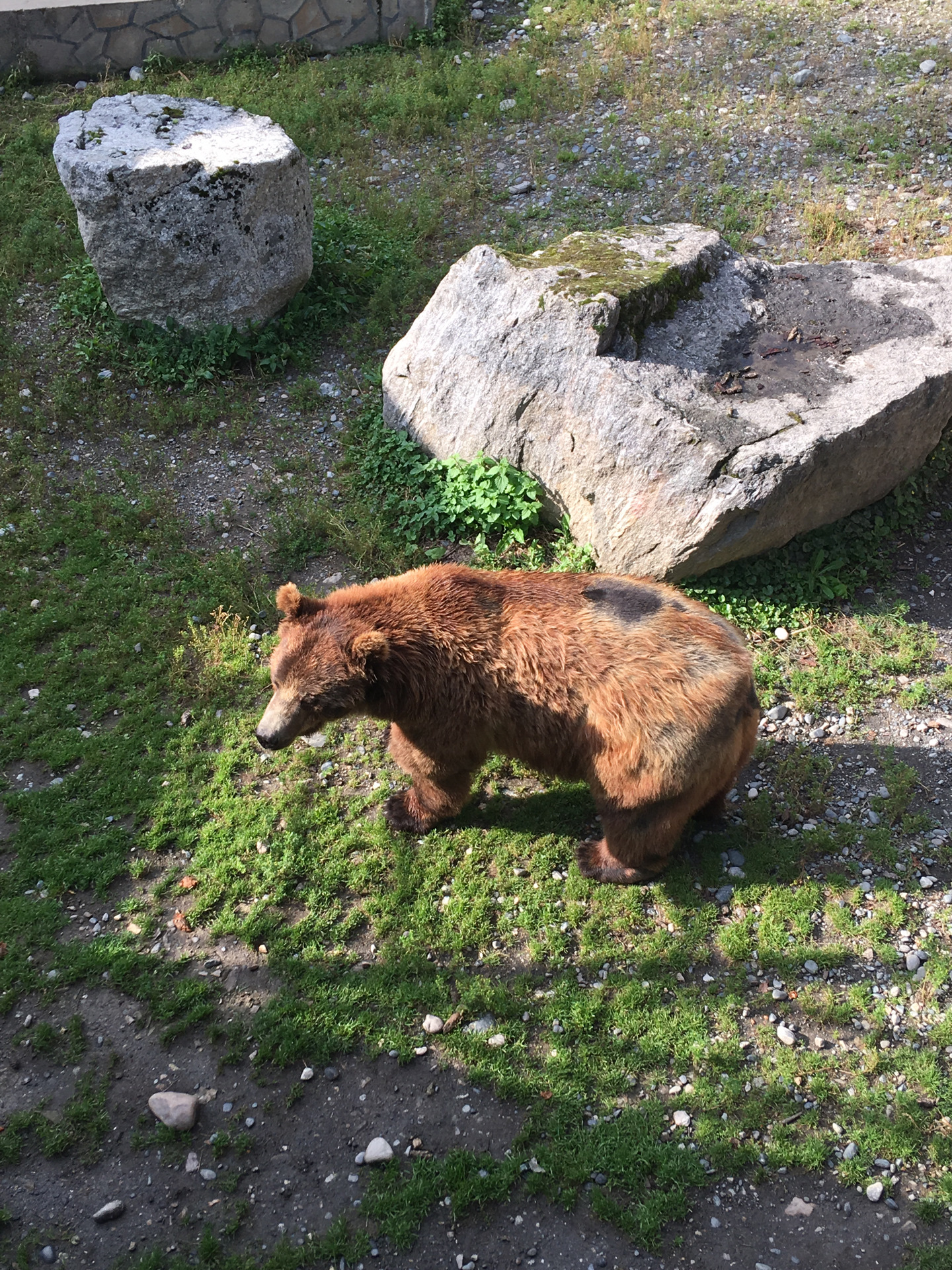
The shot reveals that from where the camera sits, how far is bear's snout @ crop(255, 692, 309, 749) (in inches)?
185

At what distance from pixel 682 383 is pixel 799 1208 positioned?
5033 millimetres

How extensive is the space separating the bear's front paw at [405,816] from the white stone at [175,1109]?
5.93ft

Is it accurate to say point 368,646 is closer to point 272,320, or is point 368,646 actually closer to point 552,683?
point 552,683

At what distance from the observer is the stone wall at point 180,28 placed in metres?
12.8

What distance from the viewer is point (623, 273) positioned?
267 inches

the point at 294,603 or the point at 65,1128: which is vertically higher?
the point at 294,603

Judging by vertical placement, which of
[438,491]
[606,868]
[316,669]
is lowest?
[606,868]

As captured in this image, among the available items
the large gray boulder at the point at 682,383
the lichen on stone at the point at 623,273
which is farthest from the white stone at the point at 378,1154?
the lichen on stone at the point at 623,273

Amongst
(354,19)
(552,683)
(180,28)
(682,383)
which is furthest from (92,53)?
(552,683)

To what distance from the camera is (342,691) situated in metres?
4.67

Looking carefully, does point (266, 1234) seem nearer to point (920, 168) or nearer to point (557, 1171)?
point (557, 1171)

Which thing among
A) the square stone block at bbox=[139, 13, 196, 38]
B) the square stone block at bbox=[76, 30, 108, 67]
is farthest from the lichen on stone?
the square stone block at bbox=[76, 30, 108, 67]

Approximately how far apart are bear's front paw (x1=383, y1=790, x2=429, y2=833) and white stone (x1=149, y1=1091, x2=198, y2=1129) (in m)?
1.81

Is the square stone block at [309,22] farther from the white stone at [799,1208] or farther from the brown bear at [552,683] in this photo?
the white stone at [799,1208]
